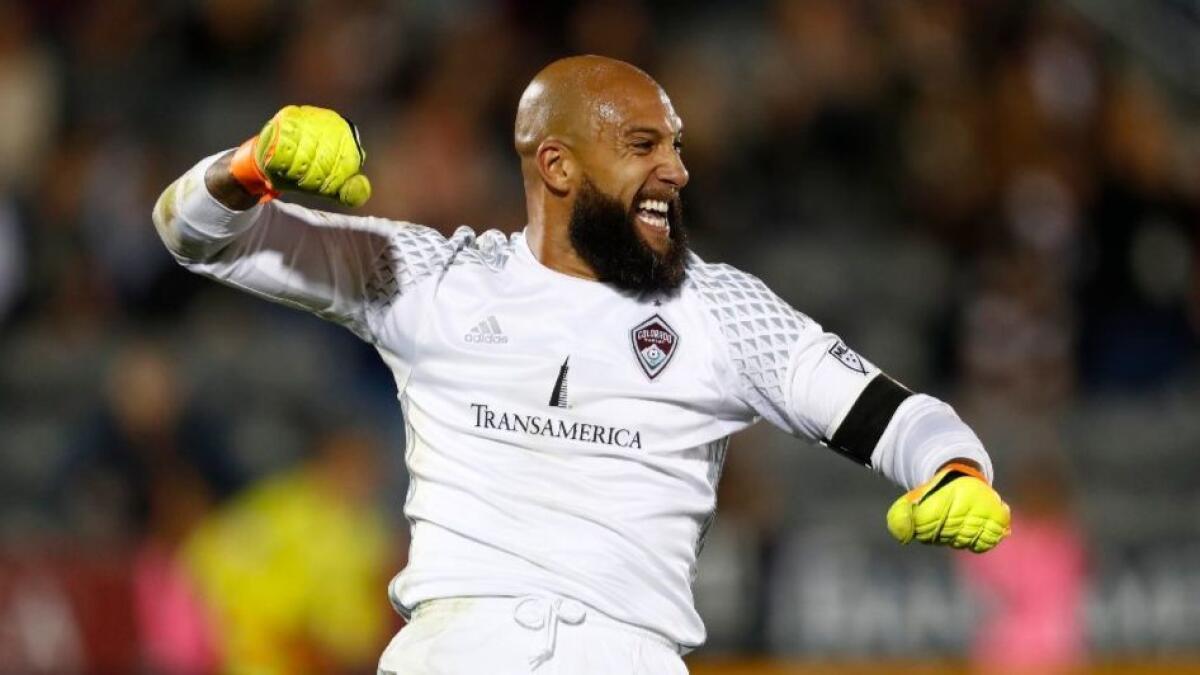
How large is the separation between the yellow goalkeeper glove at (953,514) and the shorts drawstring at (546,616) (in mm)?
672

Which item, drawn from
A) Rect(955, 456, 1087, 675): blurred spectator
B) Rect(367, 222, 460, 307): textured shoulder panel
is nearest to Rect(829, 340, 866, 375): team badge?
Rect(367, 222, 460, 307): textured shoulder panel

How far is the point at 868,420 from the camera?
4.32 metres

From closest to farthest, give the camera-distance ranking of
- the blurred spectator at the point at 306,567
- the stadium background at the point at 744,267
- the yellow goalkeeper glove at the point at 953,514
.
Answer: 1. the yellow goalkeeper glove at the point at 953,514
2. the stadium background at the point at 744,267
3. the blurred spectator at the point at 306,567

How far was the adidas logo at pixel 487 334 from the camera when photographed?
4520 mm

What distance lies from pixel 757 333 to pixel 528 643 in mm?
817

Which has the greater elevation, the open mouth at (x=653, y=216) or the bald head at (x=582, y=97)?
the bald head at (x=582, y=97)

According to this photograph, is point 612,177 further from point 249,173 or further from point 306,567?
point 306,567

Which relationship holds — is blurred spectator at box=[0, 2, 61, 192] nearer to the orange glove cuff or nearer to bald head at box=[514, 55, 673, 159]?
bald head at box=[514, 55, 673, 159]

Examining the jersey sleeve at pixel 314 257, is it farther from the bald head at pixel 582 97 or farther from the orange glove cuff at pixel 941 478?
the orange glove cuff at pixel 941 478

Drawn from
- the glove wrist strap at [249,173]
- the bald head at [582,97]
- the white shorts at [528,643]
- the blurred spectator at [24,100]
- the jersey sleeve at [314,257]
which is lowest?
the white shorts at [528,643]

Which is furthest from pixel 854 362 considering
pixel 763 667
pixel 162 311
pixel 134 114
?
pixel 134 114

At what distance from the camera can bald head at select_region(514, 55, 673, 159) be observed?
4633 mm

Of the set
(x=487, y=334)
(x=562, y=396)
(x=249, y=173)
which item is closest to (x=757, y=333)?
(x=562, y=396)

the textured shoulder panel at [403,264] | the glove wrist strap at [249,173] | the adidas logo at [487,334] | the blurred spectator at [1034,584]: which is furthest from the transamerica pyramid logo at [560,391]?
the blurred spectator at [1034,584]
